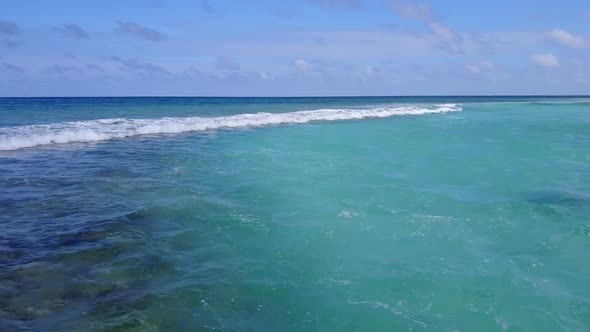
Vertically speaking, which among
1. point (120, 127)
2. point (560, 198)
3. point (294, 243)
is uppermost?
point (120, 127)

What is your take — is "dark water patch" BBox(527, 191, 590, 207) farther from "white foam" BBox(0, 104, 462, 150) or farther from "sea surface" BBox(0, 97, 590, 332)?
"white foam" BBox(0, 104, 462, 150)

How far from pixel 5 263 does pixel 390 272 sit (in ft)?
18.4

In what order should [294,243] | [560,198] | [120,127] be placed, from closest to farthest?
[294,243] → [560,198] → [120,127]

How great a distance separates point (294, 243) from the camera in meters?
7.93

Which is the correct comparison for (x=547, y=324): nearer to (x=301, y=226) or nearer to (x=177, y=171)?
(x=301, y=226)

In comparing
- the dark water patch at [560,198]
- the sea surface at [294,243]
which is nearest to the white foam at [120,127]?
the sea surface at [294,243]

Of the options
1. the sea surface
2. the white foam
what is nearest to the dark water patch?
the sea surface

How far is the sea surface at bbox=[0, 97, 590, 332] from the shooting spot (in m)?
5.60

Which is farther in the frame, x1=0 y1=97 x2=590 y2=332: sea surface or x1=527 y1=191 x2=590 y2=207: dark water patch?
x1=527 y1=191 x2=590 y2=207: dark water patch

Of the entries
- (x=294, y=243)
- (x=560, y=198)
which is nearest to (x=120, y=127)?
(x=294, y=243)

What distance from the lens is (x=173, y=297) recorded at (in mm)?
5840

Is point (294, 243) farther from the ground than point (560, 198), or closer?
closer

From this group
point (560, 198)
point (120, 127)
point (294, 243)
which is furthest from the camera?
point (120, 127)

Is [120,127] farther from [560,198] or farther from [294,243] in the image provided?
[560,198]
